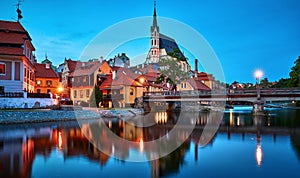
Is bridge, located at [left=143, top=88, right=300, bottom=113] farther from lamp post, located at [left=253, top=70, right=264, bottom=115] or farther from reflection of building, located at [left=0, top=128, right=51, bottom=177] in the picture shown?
reflection of building, located at [left=0, top=128, right=51, bottom=177]

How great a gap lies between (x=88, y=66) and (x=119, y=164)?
46.5 meters

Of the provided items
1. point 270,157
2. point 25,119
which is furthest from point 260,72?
point 25,119

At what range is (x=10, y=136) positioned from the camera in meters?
18.7

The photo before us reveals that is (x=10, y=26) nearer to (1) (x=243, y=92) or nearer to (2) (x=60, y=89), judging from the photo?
(2) (x=60, y=89)

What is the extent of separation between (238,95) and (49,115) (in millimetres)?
25865

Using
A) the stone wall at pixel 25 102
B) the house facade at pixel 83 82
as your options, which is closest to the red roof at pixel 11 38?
the stone wall at pixel 25 102

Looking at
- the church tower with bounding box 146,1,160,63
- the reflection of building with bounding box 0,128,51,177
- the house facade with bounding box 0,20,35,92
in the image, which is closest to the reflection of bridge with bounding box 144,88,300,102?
the house facade with bounding box 0,20,35,92

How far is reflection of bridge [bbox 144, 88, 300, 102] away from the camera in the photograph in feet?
112

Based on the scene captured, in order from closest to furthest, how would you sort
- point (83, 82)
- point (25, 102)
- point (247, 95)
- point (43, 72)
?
point (25, 102) < point (247, 95) < point (83, 82) < point (43, 72)

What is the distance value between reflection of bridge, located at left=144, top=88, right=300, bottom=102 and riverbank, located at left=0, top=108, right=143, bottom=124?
30.1 ft

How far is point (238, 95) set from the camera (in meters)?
37.6

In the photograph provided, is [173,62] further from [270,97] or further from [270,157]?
[270,157]

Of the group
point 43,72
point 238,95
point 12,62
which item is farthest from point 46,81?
point 238,95

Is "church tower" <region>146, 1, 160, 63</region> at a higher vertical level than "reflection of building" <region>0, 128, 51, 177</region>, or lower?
higher
